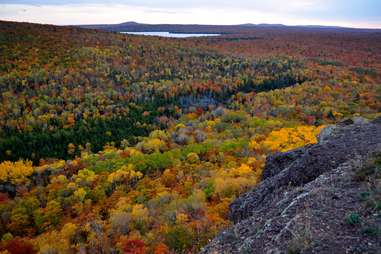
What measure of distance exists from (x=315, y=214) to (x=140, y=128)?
91362 mm

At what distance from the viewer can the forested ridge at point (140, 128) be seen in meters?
43.6

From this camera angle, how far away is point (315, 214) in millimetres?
13500

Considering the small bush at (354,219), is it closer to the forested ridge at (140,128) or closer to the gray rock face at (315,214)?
the gray rock face at (315,214)

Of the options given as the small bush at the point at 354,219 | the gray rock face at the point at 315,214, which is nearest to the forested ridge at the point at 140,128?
the gray rock face at the point at 315,214

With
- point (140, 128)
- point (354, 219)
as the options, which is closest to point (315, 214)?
point (354, 219)

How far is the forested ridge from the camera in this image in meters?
43.6

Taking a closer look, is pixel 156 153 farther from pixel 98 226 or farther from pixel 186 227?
pixel 186 227

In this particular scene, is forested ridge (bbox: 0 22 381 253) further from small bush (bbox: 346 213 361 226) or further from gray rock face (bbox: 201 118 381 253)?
small bush (bbox: 346 213 361 226)

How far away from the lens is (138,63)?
167 metres

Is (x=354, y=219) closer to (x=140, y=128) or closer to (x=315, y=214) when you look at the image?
(x=315, y=214)

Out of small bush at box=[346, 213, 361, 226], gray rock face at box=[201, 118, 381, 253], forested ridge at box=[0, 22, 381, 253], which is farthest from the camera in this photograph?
forested ridge at box=[0, 22, 381, 253]

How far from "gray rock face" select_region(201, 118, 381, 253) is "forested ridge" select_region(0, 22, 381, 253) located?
A: 8539 millimetres

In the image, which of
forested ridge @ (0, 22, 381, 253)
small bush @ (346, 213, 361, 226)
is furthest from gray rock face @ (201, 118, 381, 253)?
forested ridge @ (0, 22, 381, 253)

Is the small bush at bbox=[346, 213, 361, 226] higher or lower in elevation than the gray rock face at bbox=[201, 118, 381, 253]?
higher
